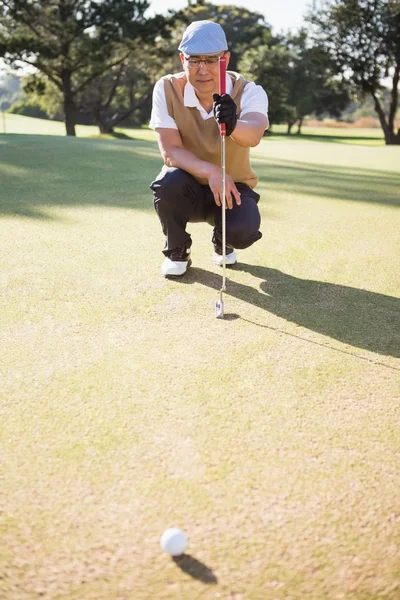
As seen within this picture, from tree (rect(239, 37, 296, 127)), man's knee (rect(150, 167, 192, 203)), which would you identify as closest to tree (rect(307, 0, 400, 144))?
tree (rect(239, 37, 296, 127))

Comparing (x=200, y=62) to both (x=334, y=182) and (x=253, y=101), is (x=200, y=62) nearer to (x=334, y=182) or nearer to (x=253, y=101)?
(x=253, y=101)

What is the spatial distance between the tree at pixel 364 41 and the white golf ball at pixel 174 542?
33.7m

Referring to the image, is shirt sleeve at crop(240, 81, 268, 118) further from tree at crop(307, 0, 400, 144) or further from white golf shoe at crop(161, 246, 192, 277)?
tree at crop(307, 0, 400, 144)

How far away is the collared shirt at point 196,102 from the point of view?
10.8ft

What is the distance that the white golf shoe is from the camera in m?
3.32

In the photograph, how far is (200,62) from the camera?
312cm

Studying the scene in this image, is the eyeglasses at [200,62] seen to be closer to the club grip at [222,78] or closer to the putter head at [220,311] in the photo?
the club grip at [222,78]

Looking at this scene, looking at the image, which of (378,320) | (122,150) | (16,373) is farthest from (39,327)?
(122,150)

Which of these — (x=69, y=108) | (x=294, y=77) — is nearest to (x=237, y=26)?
(x=294, y=77)

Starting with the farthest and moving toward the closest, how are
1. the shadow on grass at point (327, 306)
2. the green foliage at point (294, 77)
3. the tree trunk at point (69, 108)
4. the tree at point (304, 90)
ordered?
the tree at point (304, 90), the green foliage at point (294, 77), the tree trunk at point (69, 108), the shadow on grass at point (327, 306)

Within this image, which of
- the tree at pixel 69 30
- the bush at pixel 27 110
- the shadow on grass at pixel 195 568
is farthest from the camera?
the bush at pixel 27 110

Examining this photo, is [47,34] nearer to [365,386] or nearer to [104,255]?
[104,255]

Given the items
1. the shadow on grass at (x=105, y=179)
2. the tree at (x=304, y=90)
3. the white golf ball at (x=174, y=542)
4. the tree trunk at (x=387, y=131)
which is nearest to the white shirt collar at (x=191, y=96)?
the shadow on grass at (x=105, y=179)

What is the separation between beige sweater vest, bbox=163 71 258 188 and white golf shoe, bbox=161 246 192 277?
46cm
